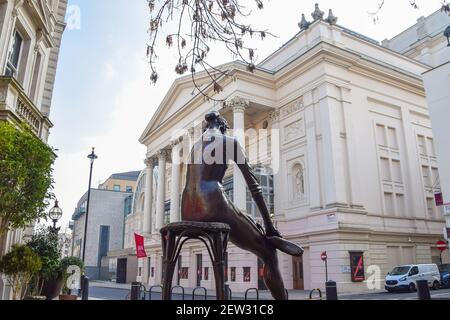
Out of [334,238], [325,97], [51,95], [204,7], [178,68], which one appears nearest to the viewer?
[204,7]

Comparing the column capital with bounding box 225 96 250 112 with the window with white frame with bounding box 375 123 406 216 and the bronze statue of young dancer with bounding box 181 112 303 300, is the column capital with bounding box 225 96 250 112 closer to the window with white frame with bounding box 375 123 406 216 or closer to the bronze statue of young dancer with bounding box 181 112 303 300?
the window with white frame with bounding box 375 123 406 216

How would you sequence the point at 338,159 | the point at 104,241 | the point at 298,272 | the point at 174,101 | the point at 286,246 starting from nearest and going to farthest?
the point at 286,246 → the point at 338,159 → the point at 298,272 → the point at 174,101 → the point at 104,241

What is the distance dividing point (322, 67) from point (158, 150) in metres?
24.6

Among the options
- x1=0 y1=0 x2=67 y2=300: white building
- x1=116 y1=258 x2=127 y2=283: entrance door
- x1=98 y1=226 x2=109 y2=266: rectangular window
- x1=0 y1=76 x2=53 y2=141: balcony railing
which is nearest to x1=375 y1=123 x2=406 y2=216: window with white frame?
x1=0 y1=0 x2=67 y2=300: white building

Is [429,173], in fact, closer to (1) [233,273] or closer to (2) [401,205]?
(2) [401,205]

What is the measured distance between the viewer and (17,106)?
1200 centimetres

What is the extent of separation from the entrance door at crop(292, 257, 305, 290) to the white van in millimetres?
6693

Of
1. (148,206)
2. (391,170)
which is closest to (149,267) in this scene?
(148,206)

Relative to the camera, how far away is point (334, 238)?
26.6 metres

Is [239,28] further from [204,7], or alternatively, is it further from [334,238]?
[334,238]

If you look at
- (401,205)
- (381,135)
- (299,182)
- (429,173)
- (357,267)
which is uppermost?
(381,135)

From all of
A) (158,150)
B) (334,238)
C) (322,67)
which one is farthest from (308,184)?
(158,150)

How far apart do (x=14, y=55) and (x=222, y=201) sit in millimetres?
12207

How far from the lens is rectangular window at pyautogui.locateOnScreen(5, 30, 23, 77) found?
1308 centimetres
